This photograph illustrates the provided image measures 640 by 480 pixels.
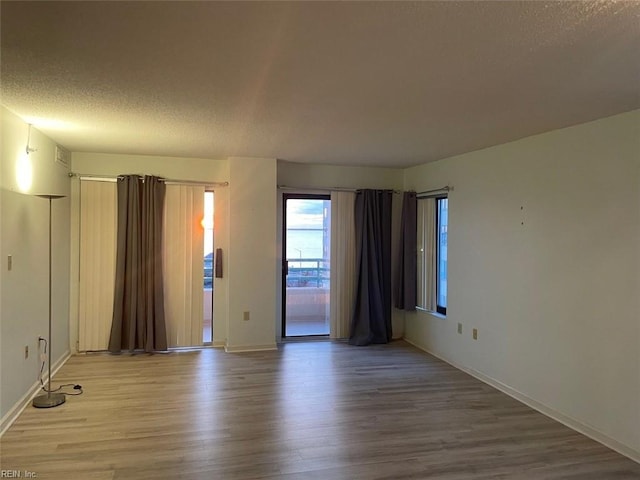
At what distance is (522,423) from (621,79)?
2.54 m

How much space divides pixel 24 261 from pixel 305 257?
10.8 feet

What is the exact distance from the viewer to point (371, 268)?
5910 mm

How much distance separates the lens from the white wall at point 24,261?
3271 millimetres

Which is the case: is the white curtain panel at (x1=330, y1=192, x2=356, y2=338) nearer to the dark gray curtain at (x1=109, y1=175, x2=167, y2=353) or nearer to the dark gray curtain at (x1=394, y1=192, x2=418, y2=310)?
the dark gray curtain at (x1=394, y1=192, x2=418, y2=310)

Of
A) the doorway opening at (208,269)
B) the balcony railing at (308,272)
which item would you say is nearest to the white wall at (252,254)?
the doorway opening at (208,269)

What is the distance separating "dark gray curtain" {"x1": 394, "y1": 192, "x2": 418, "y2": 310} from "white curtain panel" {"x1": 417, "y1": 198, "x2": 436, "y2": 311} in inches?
2.5

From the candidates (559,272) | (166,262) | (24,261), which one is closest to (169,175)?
(166,262)

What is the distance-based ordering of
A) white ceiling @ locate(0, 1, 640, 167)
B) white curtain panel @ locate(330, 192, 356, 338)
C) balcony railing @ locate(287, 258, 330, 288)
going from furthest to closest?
balcony railing @ locate(287, 258, 330, 288) < white curtain panel @ locate(330, 192, 356, 338) < white ceiling @ locate(0, 1, 640, 167)

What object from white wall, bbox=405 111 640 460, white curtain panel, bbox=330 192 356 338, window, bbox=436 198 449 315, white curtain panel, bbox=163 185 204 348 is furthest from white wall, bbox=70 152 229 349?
white wall, bbox=405 111 640 460

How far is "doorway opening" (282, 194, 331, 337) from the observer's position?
236 inches

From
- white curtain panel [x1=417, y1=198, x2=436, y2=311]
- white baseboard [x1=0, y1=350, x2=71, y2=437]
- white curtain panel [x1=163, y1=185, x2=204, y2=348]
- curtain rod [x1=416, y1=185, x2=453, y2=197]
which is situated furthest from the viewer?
white curtain panel [x1=417, y1=198, x2=436, y2=311]

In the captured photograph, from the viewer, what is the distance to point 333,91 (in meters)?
2.75

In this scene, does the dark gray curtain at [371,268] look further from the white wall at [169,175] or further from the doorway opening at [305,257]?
the white wall at [169,175]

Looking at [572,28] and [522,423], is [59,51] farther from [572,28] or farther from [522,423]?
[522,423]
